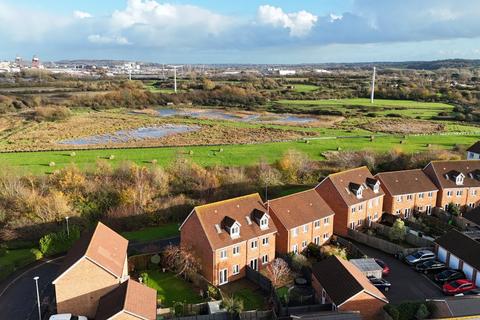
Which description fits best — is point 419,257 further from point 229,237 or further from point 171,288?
point 171,288

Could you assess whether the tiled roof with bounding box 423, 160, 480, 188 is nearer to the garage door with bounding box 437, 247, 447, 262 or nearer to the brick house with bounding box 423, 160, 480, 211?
the brick house with bounding box 423, 160, 480, 211

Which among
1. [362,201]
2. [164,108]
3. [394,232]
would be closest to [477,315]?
[394,232]

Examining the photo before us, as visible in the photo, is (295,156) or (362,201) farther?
(295,156)

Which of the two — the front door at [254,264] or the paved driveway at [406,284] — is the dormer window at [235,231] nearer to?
the front door at [254,264]

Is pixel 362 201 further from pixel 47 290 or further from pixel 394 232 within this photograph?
pixel 47 290

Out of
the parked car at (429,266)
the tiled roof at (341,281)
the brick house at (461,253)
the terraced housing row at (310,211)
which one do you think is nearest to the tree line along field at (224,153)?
the terraced housing row at (310,211)

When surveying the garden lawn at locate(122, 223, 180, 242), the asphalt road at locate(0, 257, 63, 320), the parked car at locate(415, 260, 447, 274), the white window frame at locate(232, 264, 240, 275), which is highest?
the white window frame at locate(232, 264, 240, 275)

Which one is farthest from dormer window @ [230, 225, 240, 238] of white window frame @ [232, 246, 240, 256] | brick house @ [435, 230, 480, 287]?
brick house @ [435, 230, 480, 287]
